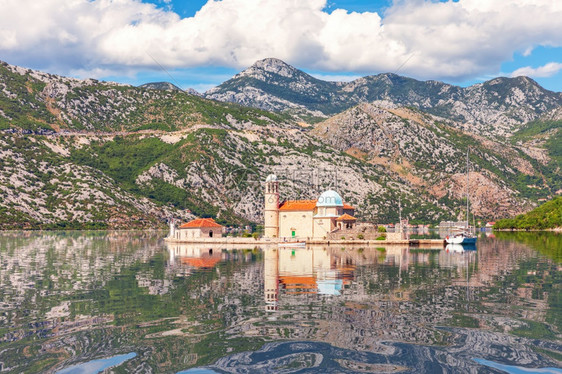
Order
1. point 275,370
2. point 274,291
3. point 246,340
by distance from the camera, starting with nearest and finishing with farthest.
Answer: point 275,370 → point 246,340 → point 274,291

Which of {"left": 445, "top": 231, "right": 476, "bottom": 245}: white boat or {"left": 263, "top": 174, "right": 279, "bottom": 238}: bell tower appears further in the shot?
{"left": 263, "top": 174, "right": 279, "bottom": 238}: bell tower

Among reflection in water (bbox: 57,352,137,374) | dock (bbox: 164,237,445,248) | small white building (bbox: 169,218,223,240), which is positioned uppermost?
small white building (bbox: 169,218,223,240)

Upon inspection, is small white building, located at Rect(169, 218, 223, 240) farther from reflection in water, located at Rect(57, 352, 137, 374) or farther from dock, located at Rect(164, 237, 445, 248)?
reflection in water, located at Rect(57, 352, 137, 374)

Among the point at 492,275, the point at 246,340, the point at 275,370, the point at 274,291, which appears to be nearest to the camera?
the point at 275,370

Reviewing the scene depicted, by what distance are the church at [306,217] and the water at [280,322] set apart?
71.4 meters

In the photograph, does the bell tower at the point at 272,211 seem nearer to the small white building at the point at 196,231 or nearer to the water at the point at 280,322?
the small white building at the point at 196,231

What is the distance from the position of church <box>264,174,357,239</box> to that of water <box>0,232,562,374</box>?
234ft

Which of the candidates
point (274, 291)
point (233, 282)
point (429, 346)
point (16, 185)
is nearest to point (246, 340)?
point (429, 346)

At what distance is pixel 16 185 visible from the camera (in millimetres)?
182250

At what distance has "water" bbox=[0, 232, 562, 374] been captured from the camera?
20094 mm

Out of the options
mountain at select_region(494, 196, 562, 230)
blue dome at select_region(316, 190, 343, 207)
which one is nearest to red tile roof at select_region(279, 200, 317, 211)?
blue dome at select_region(316, 190, 343, 207)

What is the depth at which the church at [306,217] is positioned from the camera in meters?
121

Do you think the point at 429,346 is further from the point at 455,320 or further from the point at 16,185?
the point at 16,185

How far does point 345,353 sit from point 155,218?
18477 cm
